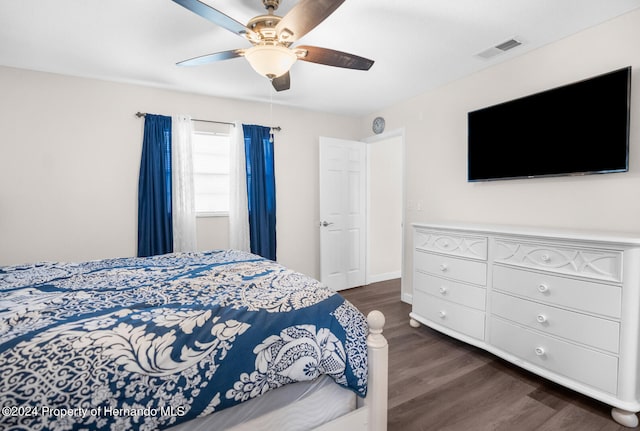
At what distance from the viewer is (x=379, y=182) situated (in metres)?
4.77

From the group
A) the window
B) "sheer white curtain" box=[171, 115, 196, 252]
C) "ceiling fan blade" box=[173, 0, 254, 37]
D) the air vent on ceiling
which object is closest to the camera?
"ceiling fan blade" box=[173, 0, 254, 37]

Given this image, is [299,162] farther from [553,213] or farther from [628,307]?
[628,307]

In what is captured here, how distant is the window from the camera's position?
3615mm

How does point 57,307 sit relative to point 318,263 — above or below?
above

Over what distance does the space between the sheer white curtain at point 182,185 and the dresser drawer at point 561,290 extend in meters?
3.11

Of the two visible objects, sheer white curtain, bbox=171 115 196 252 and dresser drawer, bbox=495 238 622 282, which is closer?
dresser drawer, bbox=495 238 622 282

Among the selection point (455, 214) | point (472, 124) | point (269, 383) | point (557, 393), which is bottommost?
point (557, 393)

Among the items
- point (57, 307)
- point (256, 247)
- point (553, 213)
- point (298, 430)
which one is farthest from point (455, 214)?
point (57, 307)

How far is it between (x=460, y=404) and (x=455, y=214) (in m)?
1.89

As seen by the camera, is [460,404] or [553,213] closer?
[460,404]

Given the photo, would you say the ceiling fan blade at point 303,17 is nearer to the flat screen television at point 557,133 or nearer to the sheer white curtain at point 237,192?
the flat screen television at point 557,133

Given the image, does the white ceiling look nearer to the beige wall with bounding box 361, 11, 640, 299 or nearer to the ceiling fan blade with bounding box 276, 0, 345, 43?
the beige wall with bounding box 361, 11, 640, 299

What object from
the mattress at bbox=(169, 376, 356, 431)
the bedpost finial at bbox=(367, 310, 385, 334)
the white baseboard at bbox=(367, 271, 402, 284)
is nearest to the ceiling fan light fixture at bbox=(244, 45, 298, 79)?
the bedpost finial at bbox=(367, 310, 385, 334)

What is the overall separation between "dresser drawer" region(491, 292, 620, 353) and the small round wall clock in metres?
2.67
